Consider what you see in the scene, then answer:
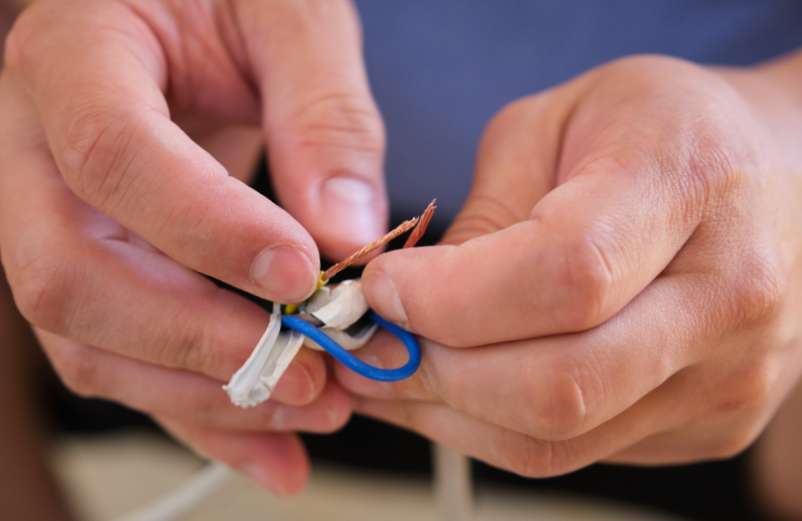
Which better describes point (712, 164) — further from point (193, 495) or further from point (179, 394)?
point (193, 495)

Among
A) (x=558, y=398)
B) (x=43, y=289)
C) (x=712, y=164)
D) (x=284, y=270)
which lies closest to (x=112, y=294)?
(x=43, y=289)

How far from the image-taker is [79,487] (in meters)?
1.55

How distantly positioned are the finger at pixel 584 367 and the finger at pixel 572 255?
0.5 inches

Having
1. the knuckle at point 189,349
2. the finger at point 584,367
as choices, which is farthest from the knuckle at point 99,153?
the finger at point 584,367

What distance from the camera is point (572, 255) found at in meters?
0.51

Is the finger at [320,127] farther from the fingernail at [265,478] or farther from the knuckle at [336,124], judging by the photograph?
the fingernail at [265,478]

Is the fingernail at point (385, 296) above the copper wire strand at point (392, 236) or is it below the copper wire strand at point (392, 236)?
below

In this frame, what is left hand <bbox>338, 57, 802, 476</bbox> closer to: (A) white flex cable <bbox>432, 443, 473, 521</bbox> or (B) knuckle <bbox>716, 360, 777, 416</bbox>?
(B) knuckle <bbox>716, 360, 777, 416</bbox>

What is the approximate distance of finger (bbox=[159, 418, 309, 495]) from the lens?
739 millimetres

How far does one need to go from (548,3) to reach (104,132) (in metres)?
0.61

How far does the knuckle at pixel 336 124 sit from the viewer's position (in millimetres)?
662

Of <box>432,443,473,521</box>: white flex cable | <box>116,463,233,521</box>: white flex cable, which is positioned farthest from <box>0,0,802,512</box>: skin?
<box>116,463,233,521</box>: white flex cable

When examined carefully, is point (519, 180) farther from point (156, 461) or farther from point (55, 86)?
point (156, 461)

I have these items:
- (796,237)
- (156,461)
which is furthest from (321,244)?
(156,461)
